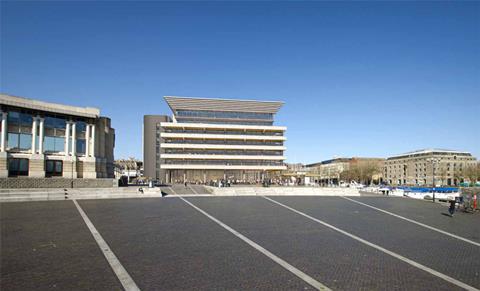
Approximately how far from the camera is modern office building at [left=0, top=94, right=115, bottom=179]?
121ft

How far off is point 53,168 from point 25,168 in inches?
127

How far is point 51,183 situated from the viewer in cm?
3738

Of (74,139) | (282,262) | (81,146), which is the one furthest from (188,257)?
(81,146)

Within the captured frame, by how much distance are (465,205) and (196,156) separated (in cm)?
5154

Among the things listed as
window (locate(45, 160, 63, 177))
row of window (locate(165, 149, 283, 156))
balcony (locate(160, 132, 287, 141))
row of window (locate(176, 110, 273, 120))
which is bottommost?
window (locate(45, 160, 63, 177))

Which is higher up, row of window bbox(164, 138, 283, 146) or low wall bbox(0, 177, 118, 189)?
row of window bbox(164, 138, 283, 146)

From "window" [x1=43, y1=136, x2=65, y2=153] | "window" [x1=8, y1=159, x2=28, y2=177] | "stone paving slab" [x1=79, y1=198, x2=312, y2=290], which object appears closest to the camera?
"stone paving slab" [x1=79, y1=198, x2=312, y2=290]

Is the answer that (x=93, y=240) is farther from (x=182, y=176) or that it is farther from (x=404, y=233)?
(x=182, y=176)

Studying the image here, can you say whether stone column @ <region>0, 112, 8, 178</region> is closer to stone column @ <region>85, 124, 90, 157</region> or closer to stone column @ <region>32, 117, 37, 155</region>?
stone column @ <region>32, 117, 37, 155</region>

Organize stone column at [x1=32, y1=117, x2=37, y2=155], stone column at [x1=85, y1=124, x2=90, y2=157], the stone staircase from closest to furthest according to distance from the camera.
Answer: the stone staircase → stone column at [x1=32, y1=117, x2=37, y2=155] → stone column at [x1=85, y1=124, x2=90, y2=157]

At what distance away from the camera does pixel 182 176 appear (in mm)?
72062

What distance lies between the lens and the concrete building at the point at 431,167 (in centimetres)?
12175

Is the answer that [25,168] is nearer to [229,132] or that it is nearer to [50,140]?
[50,140]

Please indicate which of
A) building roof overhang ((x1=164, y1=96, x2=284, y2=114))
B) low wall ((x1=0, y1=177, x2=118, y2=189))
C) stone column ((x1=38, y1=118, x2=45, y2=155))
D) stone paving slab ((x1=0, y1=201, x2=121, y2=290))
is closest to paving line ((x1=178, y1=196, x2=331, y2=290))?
stone paving slab ((x1=0, y1=201, x2=121, y2=290))
